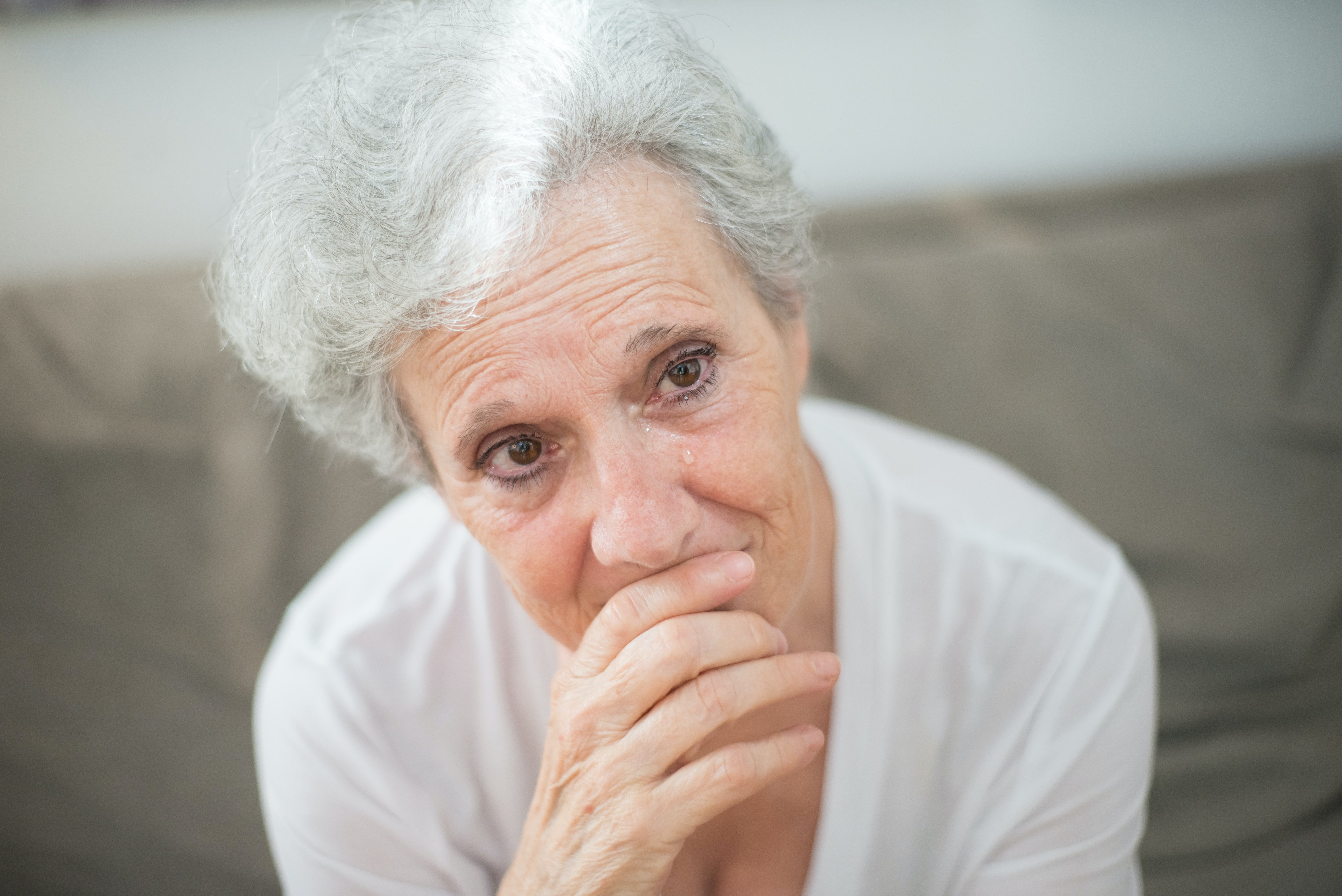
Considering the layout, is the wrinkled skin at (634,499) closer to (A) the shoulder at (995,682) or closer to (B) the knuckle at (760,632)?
(B) the knuckle at (760,632)

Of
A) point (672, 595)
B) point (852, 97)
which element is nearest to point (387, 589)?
point (672, 595)

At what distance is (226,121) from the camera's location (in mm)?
2197

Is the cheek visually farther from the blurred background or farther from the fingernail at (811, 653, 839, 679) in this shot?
the blurred background

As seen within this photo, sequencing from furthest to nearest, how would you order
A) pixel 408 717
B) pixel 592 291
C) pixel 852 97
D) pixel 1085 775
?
pixel 852 97 → pixel 408 717 → pixel 1085 775 → pixel 592 291

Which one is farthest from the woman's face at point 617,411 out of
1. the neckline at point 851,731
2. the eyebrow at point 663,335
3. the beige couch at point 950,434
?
the beige couch at point 950,434

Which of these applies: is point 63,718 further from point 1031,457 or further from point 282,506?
point 1031,457

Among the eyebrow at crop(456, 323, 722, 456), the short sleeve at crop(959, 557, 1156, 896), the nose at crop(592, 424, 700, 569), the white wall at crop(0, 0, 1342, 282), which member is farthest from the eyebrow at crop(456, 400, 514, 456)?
the white wall at crop(0, 0, 1342, 282)

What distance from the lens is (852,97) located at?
2.35 meters

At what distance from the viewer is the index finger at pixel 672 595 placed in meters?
1.03

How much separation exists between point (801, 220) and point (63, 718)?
5.87 feet

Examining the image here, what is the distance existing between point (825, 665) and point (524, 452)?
0.44 metres

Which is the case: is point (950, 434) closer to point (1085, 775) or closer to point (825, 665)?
point (1085, 775)

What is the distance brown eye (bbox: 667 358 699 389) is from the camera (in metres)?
1.01

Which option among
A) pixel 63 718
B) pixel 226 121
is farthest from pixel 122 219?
pixel 63 718
